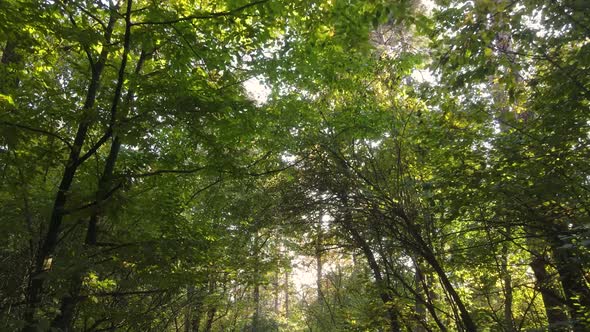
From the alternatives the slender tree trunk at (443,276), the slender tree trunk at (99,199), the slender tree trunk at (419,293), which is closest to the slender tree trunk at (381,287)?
the slender tree trunk at (419,293)

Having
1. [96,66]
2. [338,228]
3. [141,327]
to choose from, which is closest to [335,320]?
[338,228]

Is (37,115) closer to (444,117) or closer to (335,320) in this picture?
(444,117)

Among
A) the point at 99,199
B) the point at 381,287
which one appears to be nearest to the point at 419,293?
the point at 381,287

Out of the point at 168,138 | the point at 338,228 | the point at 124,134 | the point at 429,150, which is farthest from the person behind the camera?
the point at 338,228

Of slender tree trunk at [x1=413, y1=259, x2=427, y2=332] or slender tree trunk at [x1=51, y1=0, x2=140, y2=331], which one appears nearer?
slender tree trunk at [x1=51, y1=0, x2=140, y2=331]

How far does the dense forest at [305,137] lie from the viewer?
3668 millimetres

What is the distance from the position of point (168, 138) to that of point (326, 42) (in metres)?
3.74

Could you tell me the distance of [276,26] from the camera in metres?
4.82

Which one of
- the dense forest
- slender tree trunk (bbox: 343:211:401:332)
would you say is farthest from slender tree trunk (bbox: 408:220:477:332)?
slender tree trunk (bbox: 343:211:401:332)

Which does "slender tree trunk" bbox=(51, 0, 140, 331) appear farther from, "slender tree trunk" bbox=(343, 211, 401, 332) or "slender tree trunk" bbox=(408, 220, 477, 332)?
"slender tree trunk" bbox=(408, 220, 477, 332)

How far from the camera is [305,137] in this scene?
20.0 feet

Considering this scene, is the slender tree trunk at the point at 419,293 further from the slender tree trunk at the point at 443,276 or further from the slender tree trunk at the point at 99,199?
the slender tree trunk at the point at 99,199

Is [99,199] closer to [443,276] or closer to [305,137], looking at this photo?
[305,137]

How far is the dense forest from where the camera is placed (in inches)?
144
